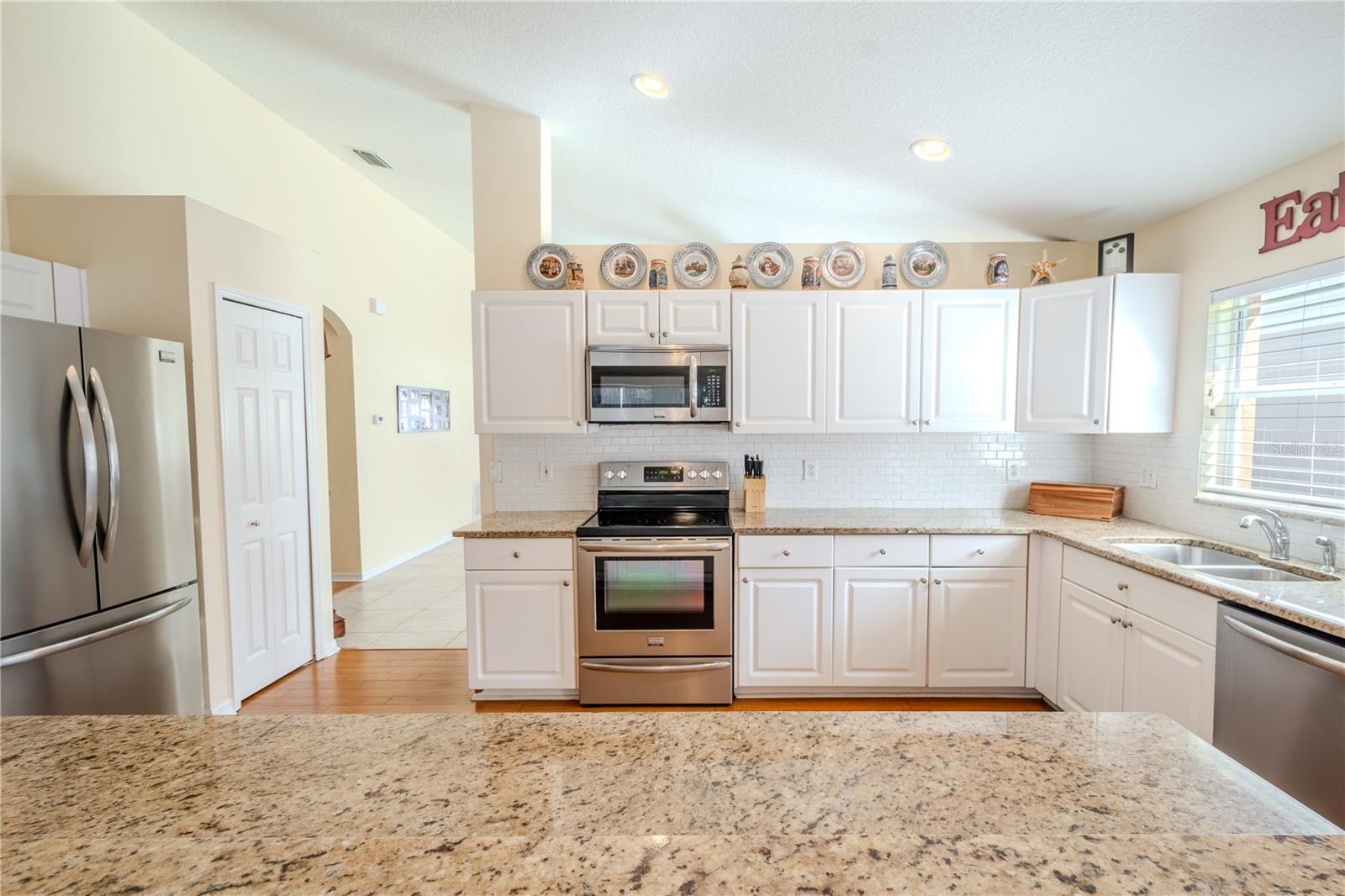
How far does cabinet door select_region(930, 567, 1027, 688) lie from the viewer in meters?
2.79

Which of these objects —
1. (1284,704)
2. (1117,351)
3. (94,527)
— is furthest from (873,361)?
(94,527)

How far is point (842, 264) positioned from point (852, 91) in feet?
3.12

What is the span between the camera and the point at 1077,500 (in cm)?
308

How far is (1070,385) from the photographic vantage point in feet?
9.46

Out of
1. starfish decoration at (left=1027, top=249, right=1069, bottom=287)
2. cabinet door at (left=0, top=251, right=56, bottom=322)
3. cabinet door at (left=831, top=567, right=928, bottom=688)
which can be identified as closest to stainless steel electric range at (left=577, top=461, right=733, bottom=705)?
cabinet door at (left=831, top=567, right=928, bottom=688)

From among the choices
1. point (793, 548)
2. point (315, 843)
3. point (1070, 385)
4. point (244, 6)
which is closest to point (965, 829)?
point (315, 843)

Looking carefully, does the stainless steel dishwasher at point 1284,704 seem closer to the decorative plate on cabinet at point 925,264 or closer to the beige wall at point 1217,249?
the beige wall at point 1217,249

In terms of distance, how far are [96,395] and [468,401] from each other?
5.08 m

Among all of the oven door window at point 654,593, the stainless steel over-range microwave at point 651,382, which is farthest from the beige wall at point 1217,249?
the oven door window at point 654,593

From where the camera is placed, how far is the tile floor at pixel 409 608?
373 centimetres

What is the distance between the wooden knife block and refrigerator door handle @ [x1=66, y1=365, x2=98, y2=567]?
2.86 m

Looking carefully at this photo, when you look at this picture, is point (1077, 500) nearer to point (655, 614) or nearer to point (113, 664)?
point (655, 614)

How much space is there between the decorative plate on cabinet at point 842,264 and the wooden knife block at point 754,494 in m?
1.23

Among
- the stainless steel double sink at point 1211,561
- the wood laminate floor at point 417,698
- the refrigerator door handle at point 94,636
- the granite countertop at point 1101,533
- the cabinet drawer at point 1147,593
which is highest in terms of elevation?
the granite countertop at point 1101,533
